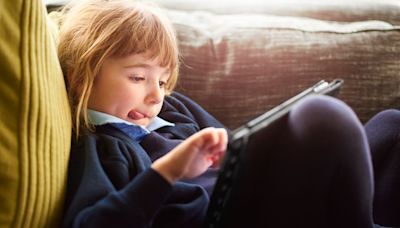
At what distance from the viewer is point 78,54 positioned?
893 mm

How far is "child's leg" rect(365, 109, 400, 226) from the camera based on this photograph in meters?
0.96

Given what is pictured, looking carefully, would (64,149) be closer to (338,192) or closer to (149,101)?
(149,101)

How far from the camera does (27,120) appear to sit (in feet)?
2.20

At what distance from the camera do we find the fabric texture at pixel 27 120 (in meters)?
0.65

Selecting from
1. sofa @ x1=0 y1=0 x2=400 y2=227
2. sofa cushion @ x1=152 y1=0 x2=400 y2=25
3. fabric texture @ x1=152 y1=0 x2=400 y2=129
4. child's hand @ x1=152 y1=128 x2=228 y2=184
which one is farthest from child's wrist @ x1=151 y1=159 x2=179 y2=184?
sofa cushion @ x1=152 y1=0 x2=400 y2=25

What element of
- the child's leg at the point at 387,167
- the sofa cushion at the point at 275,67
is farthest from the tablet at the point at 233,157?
the sofa cushion at the point at 275,67

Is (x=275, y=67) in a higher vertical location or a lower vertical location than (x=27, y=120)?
lower

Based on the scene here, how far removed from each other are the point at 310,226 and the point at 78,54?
1.65 ft

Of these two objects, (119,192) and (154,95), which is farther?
(154,95)

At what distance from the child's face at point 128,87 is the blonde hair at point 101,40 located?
0.04 feet

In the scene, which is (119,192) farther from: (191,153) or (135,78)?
(135,78)

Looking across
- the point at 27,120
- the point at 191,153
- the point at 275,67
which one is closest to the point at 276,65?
the point at 275,67

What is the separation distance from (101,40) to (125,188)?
0.30 meters

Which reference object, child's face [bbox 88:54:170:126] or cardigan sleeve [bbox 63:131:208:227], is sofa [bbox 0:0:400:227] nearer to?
child's face [bbox 88:54:170:126]
